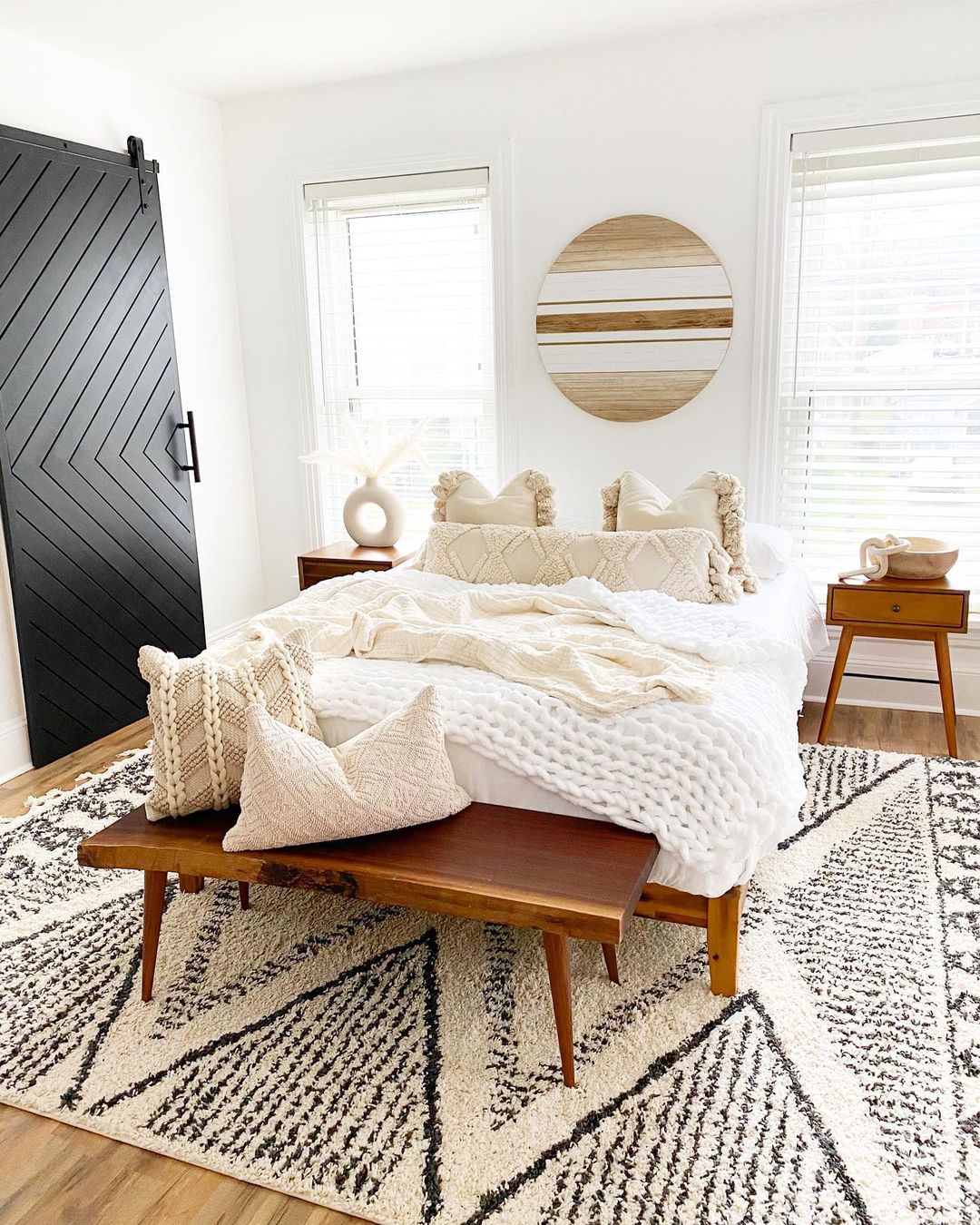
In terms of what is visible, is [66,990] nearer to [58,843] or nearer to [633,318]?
[58,843]

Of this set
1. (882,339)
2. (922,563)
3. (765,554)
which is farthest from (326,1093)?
(882,339)

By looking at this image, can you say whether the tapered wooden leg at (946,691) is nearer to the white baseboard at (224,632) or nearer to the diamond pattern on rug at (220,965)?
the diamond pattern on rug at (220,965)

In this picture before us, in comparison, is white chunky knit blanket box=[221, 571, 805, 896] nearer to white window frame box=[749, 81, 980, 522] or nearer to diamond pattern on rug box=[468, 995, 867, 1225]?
diamond pattern on rug box=[468, 995, 867, 1225]

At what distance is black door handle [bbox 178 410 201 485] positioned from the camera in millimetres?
4129

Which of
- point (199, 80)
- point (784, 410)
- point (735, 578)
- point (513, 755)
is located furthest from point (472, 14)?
point (513, 755)

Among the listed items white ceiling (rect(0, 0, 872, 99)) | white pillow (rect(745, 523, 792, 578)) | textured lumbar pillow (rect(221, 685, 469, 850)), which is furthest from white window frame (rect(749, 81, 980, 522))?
textured lumbar pillow (rect(221, 685, 469, 850))

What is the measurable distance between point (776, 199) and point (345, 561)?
2.19m

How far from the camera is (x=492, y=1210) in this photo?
1.61m

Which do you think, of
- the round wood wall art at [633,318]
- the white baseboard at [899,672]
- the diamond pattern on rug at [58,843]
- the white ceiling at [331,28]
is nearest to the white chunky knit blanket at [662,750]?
the diamond pattern on rug at [58,843]

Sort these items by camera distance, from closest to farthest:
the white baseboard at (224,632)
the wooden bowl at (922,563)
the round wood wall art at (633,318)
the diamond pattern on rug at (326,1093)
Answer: the diamond pattern on rug at (326,1093)
the wooden bowl at (922,563)
the round wood wall art at (633,318)
the white baseboard at (224,632)

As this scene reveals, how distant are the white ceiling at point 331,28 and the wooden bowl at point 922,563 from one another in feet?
6.35

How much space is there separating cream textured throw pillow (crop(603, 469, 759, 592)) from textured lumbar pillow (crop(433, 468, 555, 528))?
0.28 metres

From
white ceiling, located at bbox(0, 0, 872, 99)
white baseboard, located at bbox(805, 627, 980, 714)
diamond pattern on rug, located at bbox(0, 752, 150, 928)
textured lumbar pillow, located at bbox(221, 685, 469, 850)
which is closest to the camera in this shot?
textured lumbar pillow, located at bbox(221, 685, 469, 850)

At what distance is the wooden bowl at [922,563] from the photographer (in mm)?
3363
